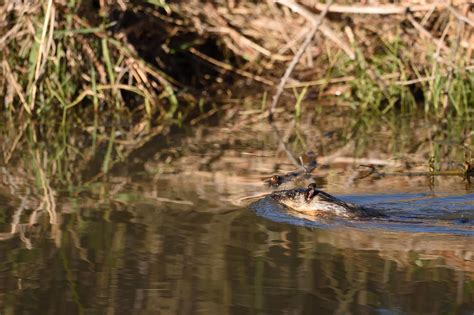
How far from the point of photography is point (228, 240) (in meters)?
4.48

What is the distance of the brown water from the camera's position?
12.1 feet

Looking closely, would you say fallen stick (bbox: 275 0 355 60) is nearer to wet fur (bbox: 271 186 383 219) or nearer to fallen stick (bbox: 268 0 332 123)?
fallen stick (bbox: 268 0 332 123)

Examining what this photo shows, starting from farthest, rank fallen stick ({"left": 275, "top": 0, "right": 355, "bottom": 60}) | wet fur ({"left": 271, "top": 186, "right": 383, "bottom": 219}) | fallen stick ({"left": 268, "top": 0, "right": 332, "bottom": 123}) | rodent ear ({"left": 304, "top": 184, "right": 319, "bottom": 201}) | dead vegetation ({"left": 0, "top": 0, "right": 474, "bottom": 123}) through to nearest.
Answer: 1. fallen stick ({"left": 275, "top": 0, "right": 355, "bottom": 60})
2. dead vegetation ({"left": 0, "top": 0, "right": 474, "bottom": 123})
3. fallen stick ({"left": 268, "top": 0, "right": 332, "bottom": 123})
4. rodent ear ({"left": 304, "top": 184, "right": 319, "bottom": 201})
5. wet fur ({"left": 271, "top": 186, "right": 383, "bottom": 219})

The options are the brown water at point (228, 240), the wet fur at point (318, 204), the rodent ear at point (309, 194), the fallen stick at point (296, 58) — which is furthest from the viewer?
the fallen stick at point (296, 58)

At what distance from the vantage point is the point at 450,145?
6664mm

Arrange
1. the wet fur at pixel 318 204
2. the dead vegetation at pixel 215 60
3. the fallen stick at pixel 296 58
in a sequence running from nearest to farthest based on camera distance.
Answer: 1. the wet fur at pixel 318 204
2. the fallen stick at pixel 296 58
3. the dead vegetation at pixel 215 60

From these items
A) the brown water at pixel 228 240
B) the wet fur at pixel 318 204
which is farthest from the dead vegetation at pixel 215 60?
the wet fur at pixel 318 204

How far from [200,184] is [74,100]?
2766mm

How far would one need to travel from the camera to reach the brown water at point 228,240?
3.69m

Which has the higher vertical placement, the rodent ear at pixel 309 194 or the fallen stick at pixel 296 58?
the fallen stick at pixel 296 58

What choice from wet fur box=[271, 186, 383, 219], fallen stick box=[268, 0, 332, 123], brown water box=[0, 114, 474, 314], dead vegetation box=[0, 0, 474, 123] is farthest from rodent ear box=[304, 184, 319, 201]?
dead vegetation box=[0, 0, 474, 123]

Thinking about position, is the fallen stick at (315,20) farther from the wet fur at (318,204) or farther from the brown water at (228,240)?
the wet fur at (318,204)

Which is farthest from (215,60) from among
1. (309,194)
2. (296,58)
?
(309,194)

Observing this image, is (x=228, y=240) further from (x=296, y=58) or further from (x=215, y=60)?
(x=215, y=60)
